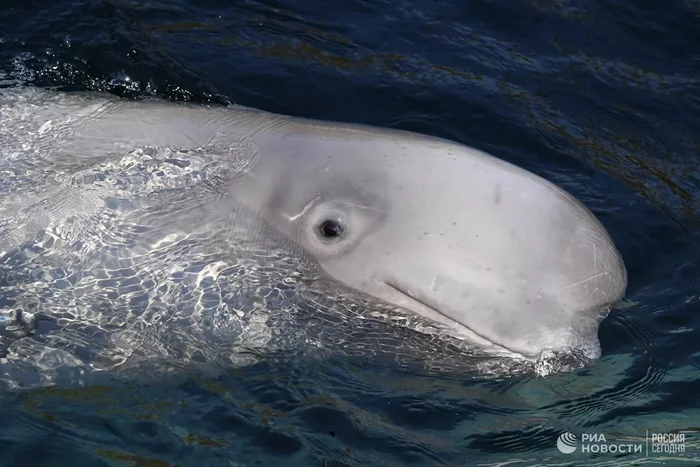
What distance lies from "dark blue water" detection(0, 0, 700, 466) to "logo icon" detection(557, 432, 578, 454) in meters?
0.05

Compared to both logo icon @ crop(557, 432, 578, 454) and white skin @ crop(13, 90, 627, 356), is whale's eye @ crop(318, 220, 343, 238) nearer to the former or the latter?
white skin @ crop(13, 90, 627, 356)

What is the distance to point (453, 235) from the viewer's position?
5.68m

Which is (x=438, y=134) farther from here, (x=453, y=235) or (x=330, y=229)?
(x=453, y=235)

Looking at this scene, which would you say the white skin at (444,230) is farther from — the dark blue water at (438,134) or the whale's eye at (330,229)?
the dark blue water at (438,134)

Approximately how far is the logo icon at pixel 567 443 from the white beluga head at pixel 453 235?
501 mm

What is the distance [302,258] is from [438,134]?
13.2 feet

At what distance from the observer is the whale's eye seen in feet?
19.3

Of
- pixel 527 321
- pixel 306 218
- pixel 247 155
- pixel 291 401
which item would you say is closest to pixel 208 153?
pixel 247 155

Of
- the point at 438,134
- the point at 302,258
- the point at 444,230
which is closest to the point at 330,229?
the point at 302,258

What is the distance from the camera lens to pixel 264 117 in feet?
22.2

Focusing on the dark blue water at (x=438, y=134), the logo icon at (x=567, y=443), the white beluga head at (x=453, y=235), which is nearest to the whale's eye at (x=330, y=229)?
the white beluga head at (x=453, y=235)

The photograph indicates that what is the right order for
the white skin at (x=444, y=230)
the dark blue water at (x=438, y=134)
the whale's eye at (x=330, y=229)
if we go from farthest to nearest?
the whale's eye at (x=330, y=229) < the white skin at (x=444, y=230) < the dark blue water at (x=438, y=134)

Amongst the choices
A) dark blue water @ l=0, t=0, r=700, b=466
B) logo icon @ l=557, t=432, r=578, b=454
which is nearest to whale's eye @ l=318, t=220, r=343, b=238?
dark blue water @ l=0, t=0, r=700, b=466

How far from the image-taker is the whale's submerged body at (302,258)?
5648 mm
